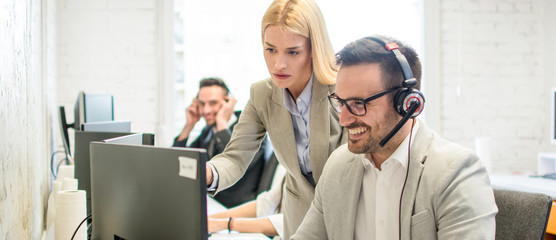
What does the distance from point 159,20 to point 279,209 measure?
71.4 inches

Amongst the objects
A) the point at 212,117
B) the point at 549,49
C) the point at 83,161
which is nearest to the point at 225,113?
the point at 212,117

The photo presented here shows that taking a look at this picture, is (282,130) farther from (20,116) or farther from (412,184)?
(20,116)

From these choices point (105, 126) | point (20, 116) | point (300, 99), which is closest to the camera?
point (20, 116)

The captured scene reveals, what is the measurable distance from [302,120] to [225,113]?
1.88 metres

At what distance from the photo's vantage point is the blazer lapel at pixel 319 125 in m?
1.60

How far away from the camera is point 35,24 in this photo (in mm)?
1909

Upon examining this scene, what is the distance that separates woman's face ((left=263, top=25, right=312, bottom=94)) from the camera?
147 centimetres

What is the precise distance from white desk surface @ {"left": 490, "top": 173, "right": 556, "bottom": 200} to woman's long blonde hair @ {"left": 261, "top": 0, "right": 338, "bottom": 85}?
1.53 m

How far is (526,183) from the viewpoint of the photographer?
292 cm

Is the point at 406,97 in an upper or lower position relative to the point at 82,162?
upper

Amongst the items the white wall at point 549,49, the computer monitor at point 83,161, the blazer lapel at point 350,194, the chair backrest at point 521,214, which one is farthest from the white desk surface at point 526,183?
the computer monitor at point 83,161

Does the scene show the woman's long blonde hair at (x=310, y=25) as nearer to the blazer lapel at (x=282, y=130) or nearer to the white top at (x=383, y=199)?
the blazer lapel at (x=282, y=130)

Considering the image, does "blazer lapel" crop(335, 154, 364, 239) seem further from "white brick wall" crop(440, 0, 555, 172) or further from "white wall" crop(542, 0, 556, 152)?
"white wall" crop(542, 0, 556, 152)

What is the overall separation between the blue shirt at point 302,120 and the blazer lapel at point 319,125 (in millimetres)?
23
